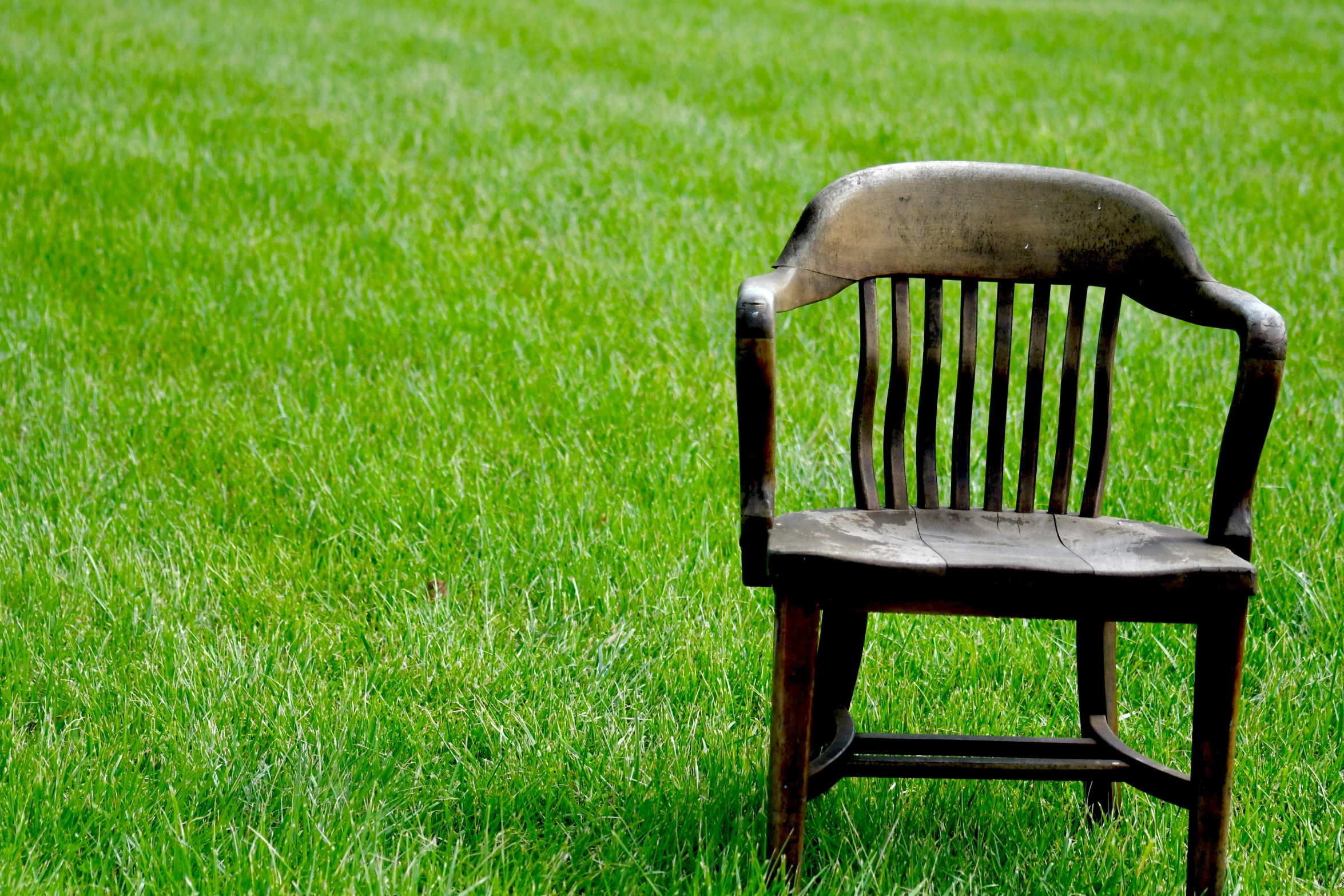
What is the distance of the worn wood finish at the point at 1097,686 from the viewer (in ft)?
7.48

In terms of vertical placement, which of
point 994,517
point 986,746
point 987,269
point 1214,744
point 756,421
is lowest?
point 986,746

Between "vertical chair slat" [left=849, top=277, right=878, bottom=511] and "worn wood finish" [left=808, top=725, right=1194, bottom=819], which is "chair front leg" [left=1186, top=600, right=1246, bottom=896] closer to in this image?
"worn wood finish" [left=808, top=725, right=1194, bottom=819]

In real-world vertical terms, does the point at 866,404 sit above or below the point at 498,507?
above

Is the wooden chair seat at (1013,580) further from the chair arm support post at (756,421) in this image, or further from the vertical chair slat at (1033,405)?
the vertical chair slat at (1033,405)

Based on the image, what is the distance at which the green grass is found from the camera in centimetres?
216

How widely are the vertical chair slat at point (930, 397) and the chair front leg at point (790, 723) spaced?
20.7 inches

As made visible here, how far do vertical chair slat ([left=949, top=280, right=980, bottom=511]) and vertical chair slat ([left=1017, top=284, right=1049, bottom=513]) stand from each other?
0.10m

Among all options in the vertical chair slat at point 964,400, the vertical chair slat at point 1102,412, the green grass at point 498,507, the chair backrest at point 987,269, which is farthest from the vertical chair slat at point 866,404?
the green grass at point 498,507

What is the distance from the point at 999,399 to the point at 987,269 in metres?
0.26

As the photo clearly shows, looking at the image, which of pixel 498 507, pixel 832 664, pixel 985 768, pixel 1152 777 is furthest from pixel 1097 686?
pixel 498 507

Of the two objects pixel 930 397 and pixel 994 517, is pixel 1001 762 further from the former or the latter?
pixel 930 397

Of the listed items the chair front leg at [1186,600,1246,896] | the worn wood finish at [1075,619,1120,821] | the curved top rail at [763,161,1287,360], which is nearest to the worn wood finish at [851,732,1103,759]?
the worn wood finish at [1075,619,1120,821]

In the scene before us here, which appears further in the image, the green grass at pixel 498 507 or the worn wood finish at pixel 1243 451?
the green grass at pixel 498 507

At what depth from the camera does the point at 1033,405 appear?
233 centimetres
